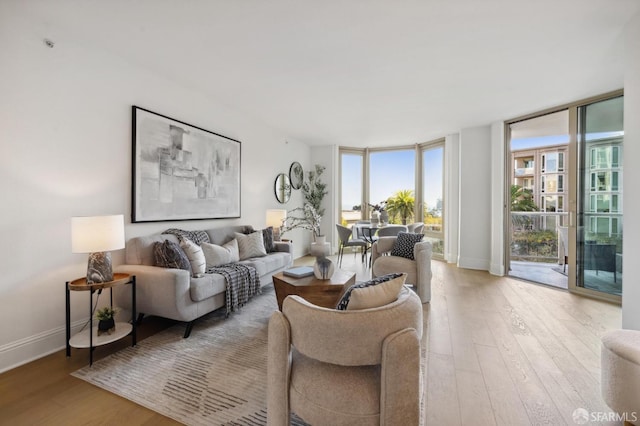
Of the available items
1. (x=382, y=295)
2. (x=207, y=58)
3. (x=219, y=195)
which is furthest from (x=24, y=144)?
(x=382, y=295)

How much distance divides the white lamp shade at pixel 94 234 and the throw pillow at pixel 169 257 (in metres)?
0.42

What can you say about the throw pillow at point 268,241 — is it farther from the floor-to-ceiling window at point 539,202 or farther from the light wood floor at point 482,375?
the floor-to-ceiling window at point 539,202

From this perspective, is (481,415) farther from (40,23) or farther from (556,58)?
(40,23)

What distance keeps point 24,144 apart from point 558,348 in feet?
15.3

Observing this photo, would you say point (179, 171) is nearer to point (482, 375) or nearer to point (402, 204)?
point (482, 375)

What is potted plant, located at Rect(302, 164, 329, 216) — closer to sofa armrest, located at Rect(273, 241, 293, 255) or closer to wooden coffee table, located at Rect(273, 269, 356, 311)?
sofa armrest, located at Rect(273, 241, 293, 255)

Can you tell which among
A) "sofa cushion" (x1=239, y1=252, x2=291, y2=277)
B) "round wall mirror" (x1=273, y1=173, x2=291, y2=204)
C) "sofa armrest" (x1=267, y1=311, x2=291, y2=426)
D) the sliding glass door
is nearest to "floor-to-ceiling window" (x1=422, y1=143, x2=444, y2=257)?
the sliding glass door

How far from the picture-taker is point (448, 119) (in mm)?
4797

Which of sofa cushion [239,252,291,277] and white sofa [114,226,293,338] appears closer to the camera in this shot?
white sofa [114,226,293,338]

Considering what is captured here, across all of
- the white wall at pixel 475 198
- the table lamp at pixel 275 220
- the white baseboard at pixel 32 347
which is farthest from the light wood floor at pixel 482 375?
the table lamp at pixel 275 220

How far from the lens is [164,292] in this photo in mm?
2418

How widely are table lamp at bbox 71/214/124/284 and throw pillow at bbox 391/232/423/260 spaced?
3.07m

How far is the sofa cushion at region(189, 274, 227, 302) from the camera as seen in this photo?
2516 millimetres

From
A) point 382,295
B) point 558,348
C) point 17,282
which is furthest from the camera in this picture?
point 558,348
